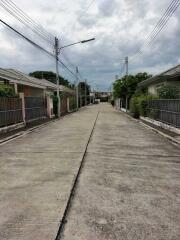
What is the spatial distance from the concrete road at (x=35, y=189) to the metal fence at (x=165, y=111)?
756cm

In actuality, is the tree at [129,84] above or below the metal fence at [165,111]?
above

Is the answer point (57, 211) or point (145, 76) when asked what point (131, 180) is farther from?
point (145, 76)

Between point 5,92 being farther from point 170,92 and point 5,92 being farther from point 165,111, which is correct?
point 170,92

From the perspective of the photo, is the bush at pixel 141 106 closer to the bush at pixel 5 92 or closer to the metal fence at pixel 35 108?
the metal fence at pixel 35 108

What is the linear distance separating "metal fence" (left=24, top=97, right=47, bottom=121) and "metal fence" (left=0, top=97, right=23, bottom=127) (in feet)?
7.80

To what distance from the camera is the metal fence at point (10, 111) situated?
1836cm

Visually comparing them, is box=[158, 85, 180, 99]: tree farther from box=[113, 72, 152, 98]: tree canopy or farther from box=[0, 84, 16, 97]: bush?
box=[113, 72, 152, 98]: tree canopy

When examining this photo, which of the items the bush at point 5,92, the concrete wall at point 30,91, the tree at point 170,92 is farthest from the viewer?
the concrete wall at point 30,91

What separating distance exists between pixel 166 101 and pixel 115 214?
15224mm

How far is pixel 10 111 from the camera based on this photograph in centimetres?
1970

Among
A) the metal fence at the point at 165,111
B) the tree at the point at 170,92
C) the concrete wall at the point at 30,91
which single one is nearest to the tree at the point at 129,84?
the concrete wall at the point at 30,91

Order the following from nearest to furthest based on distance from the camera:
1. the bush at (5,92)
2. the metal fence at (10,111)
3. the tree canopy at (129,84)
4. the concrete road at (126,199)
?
the concrete road at (126,199)
the metal fence at (10,111)
the bush at (5,92)
the tree canopy at (129,84)

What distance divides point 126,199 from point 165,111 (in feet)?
47.9

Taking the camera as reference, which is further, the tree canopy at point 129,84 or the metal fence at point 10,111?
the tree canopy at point 129,84
